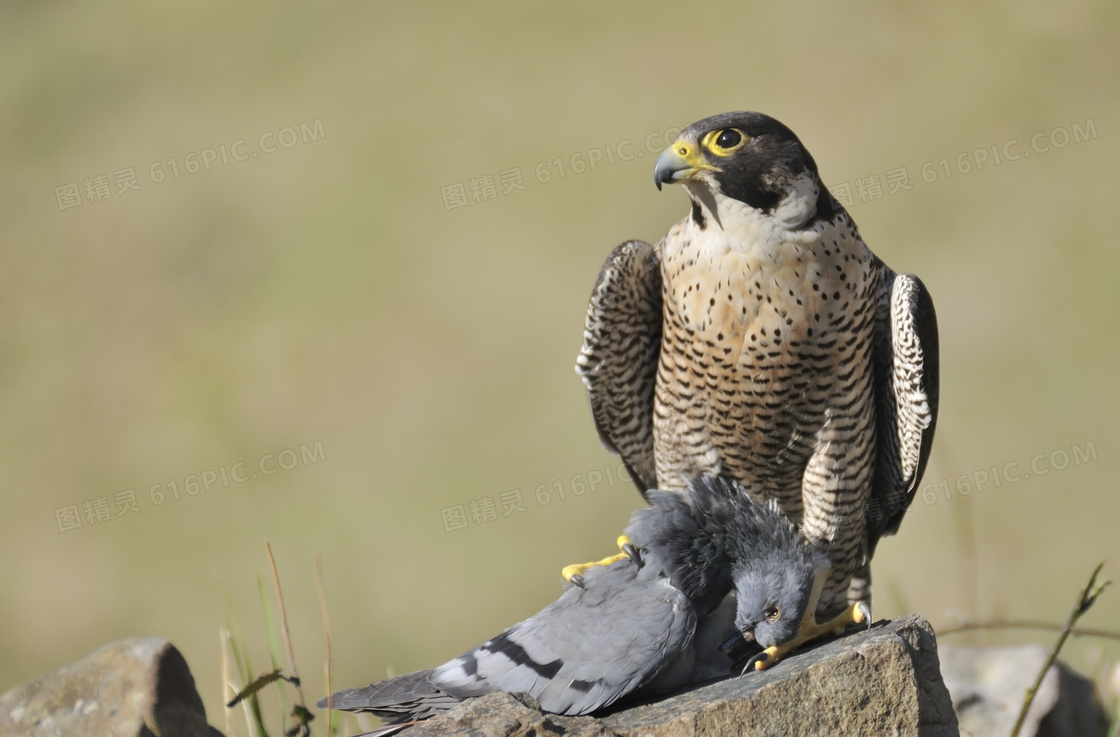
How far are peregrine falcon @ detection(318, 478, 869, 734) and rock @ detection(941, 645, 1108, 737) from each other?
1159mm

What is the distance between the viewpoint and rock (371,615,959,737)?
87.7 inches

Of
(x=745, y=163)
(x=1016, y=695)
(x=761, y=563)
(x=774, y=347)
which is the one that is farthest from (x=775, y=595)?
(x=1016, y=695)

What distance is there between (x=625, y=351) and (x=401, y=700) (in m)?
1.64

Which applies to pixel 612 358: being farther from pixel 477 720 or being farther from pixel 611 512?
pixel 611 512

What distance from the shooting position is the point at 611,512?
33.2ft

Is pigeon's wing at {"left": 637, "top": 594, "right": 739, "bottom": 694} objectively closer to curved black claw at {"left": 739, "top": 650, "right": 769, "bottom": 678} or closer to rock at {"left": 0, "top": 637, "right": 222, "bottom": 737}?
curved black claw at {"left": 739, "top": 650, "right": 769, "bottom": 678}

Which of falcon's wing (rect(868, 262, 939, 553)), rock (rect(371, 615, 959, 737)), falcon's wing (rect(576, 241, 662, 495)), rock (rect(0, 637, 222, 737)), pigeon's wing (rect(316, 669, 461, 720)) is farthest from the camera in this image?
falcon's wing (rect(576, 241, 662, 495))


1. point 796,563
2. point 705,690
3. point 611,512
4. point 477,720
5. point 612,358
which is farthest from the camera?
point 611,512

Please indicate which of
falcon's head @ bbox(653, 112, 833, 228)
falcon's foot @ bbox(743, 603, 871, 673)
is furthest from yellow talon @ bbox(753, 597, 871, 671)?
falcon's head @ bbox(653, 112, 833, 228)

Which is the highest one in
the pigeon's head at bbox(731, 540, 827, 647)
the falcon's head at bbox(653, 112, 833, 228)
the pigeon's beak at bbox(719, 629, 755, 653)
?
the falcon's head at bbox(653, 112, 833, 228)

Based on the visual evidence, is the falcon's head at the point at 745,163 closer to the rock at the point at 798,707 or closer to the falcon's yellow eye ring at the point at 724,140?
the falcon's yellow eye ring at the point at 724,140

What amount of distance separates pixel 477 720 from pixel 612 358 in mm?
1798

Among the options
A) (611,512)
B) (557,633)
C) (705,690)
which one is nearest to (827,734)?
(705,690)

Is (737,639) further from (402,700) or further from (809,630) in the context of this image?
(402,700)
